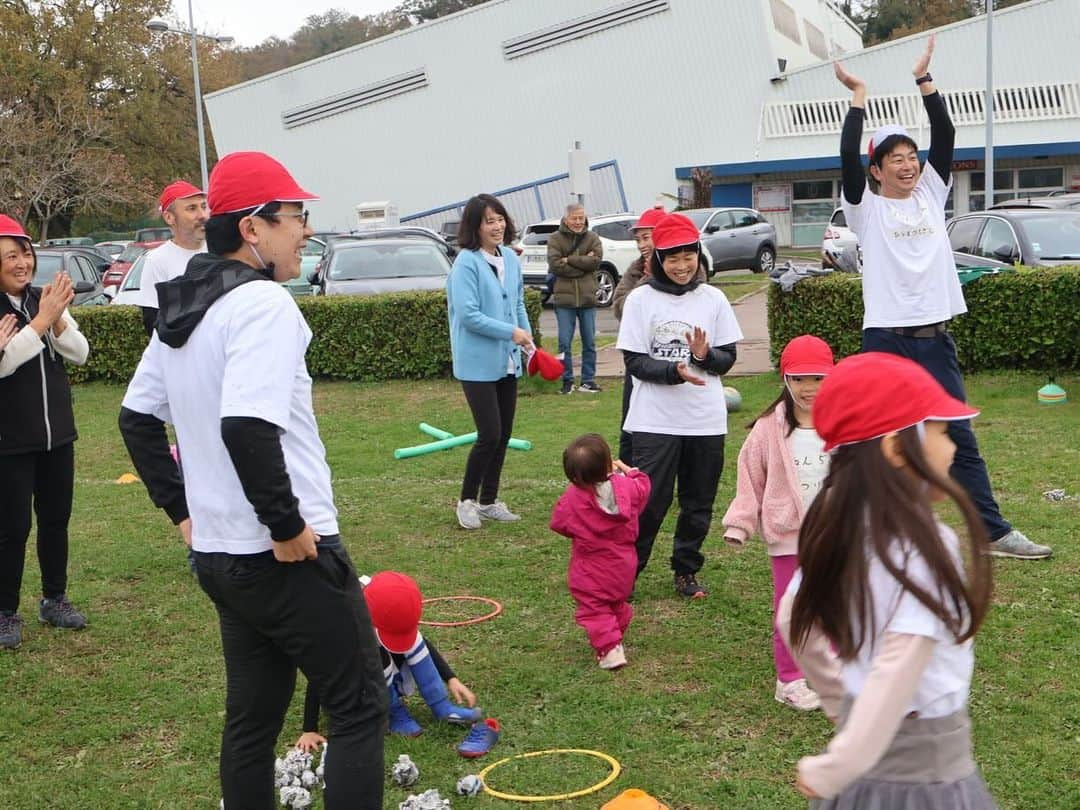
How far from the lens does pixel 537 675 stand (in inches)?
197

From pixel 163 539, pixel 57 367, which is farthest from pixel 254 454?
pixel 163 539

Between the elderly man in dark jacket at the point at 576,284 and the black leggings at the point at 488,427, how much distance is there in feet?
17.4

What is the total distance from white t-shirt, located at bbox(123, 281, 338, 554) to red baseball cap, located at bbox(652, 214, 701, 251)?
2.67 meters

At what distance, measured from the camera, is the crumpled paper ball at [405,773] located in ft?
13.4

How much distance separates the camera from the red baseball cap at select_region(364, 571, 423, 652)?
4.25m

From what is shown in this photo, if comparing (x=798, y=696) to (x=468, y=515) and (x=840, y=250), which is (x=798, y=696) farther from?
(x=840, y=250)

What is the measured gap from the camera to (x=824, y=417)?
96.7 inches

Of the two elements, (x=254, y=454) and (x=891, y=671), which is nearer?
(x=891, y=671)

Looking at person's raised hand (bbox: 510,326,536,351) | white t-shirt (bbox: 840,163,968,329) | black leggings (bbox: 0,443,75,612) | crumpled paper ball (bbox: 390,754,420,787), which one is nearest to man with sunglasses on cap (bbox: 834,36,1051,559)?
white t-shirt (bbox: 840,163,968,329)

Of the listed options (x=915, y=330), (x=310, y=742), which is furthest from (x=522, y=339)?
(x=310, y=742)

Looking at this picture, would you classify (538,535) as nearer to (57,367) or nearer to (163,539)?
(163,539)

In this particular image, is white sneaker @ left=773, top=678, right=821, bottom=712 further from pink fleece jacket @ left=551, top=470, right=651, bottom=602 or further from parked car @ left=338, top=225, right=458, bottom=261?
parked car @ left=338, top=225, right=458, bottom=261

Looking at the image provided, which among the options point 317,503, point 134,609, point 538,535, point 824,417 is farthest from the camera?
point 538,535

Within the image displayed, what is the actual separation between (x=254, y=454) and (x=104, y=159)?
135 ft
